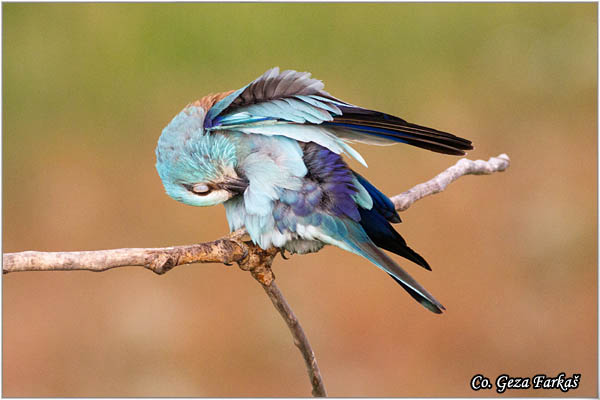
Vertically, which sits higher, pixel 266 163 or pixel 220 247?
pixel 266 163

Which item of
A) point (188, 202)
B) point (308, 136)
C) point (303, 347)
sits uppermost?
point (308, 136)

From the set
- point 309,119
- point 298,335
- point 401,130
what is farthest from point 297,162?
point 298,335

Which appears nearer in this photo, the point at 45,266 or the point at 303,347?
the point at 45,266

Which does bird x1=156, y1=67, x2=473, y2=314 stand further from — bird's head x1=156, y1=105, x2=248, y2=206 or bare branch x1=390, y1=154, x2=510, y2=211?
bare branch x1=390, y1=154, x2=510, y2=211

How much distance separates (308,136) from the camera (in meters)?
1.14

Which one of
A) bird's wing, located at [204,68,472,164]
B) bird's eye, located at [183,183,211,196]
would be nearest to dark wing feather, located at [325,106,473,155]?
bird's wing, located at [204,68,472,164]

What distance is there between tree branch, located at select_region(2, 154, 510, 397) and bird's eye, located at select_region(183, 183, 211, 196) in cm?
10

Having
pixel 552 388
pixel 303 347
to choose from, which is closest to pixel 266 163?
pixel 303 347

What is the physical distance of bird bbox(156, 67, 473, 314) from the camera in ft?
3.72

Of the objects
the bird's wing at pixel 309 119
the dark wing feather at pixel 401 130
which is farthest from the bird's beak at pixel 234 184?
the dark wing feather at pixel 401 130

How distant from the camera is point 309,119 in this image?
1.12 meters

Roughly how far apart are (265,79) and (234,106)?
0.08 metres

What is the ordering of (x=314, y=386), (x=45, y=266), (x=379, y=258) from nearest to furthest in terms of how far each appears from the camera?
(x=45, y=266), (x=379, y=258), (x=314, y=386)

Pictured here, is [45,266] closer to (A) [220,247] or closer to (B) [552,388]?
(A) [220,247]
